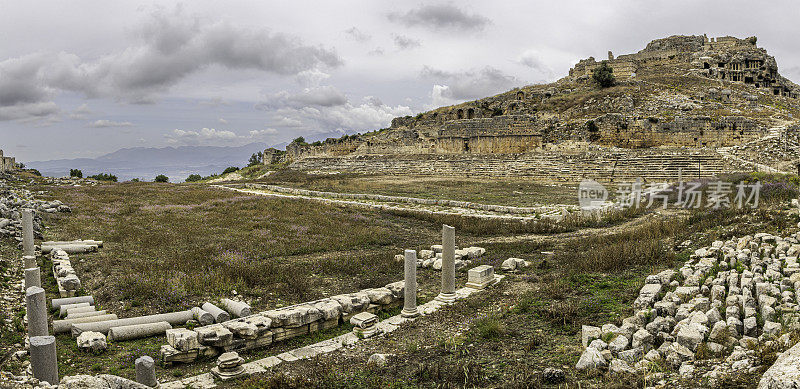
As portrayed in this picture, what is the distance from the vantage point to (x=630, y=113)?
46.0 meters

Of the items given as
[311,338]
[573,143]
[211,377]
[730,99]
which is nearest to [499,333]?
[311,338]

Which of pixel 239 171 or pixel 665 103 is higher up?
pixel 665 103

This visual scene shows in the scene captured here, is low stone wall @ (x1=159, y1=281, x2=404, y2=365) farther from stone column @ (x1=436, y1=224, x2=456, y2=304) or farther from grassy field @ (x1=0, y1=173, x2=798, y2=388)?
stone column @ (x1=436, y1=224, x2=456, y2=304)

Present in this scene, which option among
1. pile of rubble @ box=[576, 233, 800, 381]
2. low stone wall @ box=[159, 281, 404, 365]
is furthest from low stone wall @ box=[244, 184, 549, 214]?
low stone wall @ box=[159, 281, 404, 365]

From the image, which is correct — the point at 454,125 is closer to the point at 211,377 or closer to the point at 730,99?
the point at 730,99

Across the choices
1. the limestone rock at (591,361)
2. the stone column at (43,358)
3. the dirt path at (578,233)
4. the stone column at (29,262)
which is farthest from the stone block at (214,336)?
the dirt path at (578,233)

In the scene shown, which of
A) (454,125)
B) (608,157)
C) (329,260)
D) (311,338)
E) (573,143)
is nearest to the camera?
(311,338)

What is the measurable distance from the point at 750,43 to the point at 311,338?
78.4m

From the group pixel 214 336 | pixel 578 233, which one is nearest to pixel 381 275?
pixel 214 336

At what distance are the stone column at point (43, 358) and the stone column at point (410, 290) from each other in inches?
224

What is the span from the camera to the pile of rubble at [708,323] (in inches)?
205

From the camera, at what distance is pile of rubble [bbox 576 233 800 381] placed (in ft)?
17.1

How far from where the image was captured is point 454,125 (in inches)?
2067

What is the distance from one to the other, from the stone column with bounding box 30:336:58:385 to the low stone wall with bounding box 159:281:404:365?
145cm
